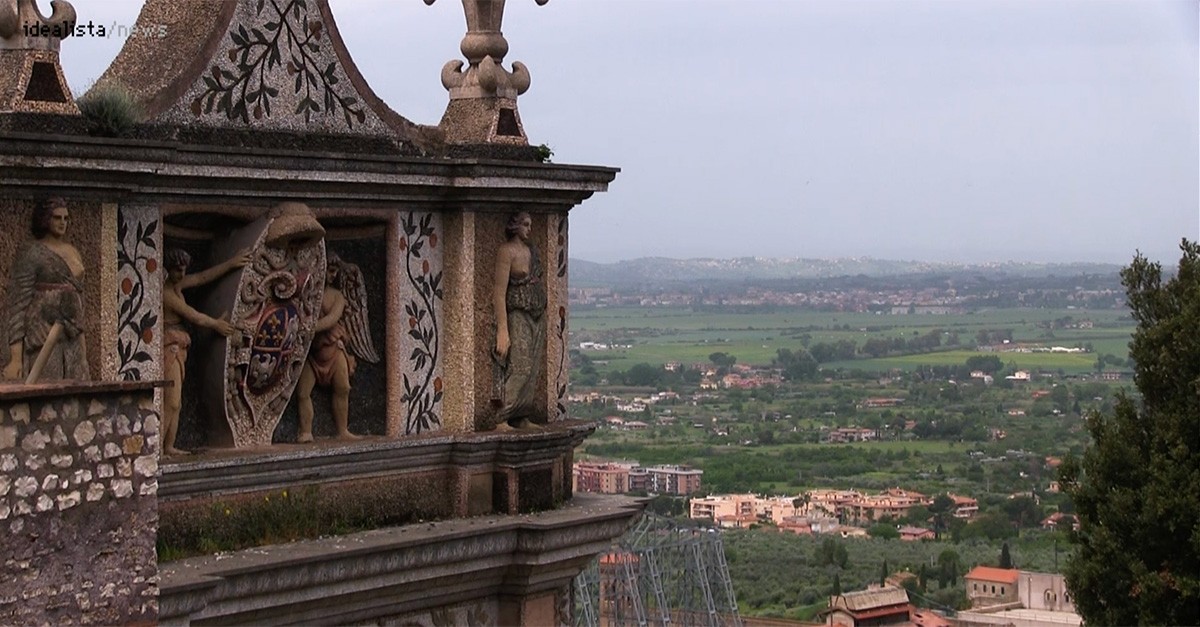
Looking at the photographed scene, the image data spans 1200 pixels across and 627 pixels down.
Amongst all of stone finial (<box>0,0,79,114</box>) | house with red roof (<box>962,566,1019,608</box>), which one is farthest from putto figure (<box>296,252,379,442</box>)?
house with red roof (<box>962,566,1019,608</box>)

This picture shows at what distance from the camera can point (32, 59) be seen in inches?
392

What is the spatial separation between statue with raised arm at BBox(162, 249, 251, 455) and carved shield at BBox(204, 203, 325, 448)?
0.12 metres

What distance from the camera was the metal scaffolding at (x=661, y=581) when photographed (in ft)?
142

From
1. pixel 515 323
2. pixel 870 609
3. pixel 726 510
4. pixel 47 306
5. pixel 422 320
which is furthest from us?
pixel 726 510

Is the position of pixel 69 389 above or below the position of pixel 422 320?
below

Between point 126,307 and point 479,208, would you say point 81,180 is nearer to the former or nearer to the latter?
point 126,307

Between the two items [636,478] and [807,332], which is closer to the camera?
[636,478]

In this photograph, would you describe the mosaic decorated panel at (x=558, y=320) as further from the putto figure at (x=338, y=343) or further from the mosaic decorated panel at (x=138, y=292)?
the mosaic decorated panel at (x=138, y=292)

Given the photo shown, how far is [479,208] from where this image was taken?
12102mm

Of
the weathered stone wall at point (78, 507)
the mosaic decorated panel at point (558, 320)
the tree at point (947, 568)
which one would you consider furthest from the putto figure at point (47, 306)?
the tree at point (947, 568)

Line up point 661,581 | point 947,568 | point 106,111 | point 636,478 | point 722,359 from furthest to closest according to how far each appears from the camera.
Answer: point 722,359
point 636,478
point 947,568
point 661,581
point 106,111

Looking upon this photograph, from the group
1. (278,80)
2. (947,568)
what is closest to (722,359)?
(947,568)

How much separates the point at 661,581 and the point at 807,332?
425ft

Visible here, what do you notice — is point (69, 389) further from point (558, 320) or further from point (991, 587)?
point (991, 587)
